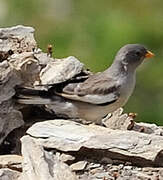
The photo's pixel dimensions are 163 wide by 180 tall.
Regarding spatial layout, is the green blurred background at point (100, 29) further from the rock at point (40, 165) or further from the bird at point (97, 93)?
the rock at point (40, 165)

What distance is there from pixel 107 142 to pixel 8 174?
0.80m

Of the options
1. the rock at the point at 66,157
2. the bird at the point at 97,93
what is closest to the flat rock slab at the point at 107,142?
the rock at the point at 66,157

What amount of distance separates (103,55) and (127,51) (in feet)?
16.2

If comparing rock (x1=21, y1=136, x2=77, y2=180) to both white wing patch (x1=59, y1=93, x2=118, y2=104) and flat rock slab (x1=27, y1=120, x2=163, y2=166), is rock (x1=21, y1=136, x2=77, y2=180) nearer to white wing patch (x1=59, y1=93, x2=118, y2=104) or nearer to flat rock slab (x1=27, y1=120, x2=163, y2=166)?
flat rock slab (x1=27, y1=120, x2=163, y2=166)

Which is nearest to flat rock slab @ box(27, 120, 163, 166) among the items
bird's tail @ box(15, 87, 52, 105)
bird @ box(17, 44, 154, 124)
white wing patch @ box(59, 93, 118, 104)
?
bird's tail @ box(15, 87, 52, 105)

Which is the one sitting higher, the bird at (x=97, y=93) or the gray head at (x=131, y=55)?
the gray head at (x=131, y=55)

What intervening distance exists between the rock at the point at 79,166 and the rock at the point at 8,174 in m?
0.41

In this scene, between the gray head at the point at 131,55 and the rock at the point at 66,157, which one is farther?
the gray head at the point at 131,55

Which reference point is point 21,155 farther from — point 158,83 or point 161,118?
point 158,83

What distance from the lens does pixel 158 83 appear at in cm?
1424

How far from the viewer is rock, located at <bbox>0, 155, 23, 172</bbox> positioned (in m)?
7.97

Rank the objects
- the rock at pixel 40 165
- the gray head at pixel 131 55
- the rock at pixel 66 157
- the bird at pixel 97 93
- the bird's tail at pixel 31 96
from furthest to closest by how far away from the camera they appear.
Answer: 1. the gray head at pixel 131 55
2. the bird at pixel 97 93
3. the bird's tail at pixel 31 96
4. the rock at pixel 66 157
5. the rock at pixel 40 165

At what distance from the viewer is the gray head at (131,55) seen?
32.3 ft

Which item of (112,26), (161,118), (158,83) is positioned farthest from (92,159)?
(112,26)
